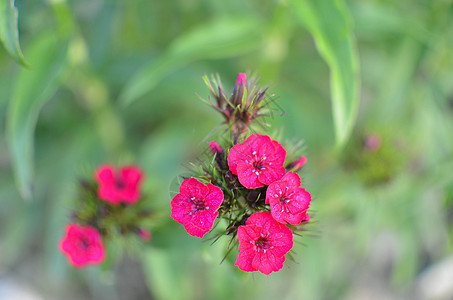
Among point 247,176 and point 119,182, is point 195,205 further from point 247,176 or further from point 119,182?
point 119,182

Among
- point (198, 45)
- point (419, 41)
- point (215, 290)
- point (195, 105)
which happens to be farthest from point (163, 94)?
point (419, 41)

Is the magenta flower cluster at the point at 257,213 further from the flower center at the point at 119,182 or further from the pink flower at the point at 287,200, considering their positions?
the flower center at the point at 119,182

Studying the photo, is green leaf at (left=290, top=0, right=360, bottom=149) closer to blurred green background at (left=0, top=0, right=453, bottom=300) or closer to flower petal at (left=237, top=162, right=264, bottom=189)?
blurred green background at (left=0, top=0, right=453, bottom=300)

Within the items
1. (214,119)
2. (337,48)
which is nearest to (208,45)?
(337,48)

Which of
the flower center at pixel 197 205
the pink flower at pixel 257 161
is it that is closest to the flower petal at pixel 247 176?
the pink flower at pixel 257 161

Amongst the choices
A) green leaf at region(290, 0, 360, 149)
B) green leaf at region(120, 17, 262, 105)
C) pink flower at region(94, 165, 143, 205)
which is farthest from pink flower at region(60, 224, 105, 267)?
green leaf at region(290, 0, 360, 149)

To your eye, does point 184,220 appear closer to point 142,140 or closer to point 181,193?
point 181,193
